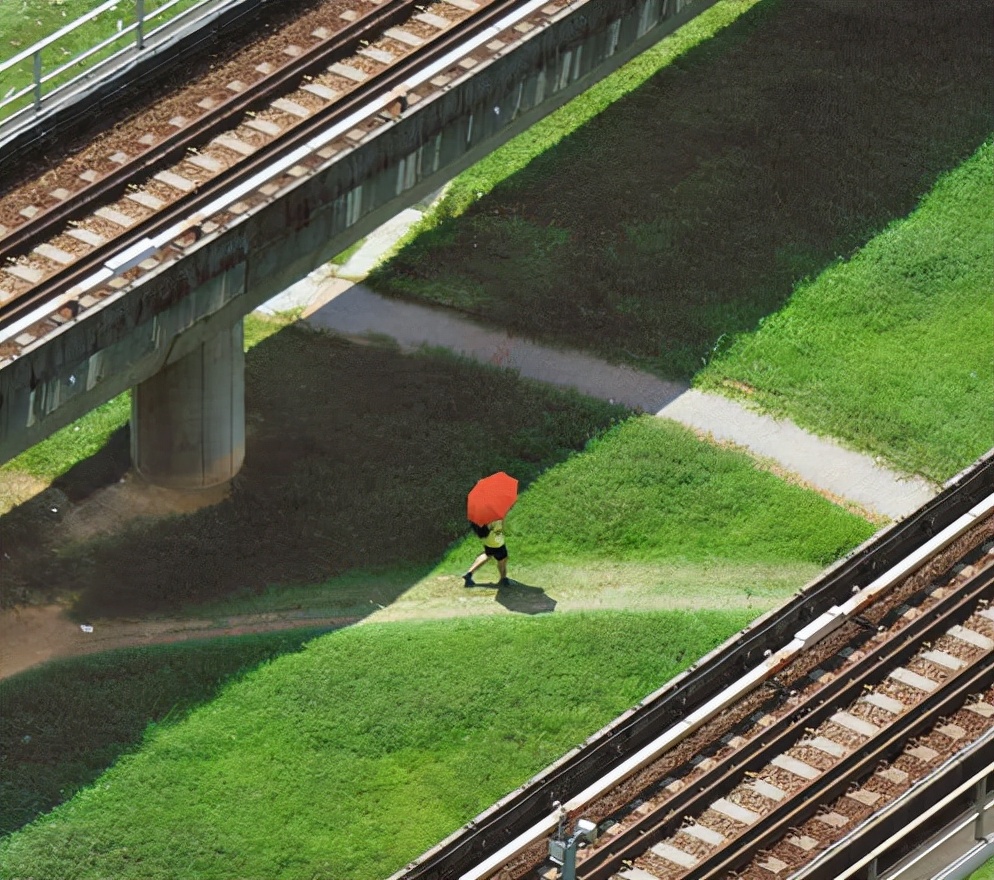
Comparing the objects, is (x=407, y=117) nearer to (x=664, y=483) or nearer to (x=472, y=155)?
(x=472, y=155)

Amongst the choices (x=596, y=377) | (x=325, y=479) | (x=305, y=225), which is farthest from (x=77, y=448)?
(x=596, y=377)

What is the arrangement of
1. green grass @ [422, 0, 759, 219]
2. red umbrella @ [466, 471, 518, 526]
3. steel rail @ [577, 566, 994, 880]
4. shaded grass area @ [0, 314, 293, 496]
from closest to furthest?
1. steel rail @ [577, 566, 994, 880]
2. red umbrella @ [466, 471, 518, 526]
3. shaded grass area @ [0, 314, 293, 496]
4. green grass @ [422, 0, 759, 219]

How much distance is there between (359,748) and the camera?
3225cm

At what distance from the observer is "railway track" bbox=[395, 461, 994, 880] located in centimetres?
2680

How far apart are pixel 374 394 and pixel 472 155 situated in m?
3.99

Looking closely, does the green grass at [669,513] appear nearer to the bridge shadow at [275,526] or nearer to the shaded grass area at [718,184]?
the bridge shadow at [275,526]

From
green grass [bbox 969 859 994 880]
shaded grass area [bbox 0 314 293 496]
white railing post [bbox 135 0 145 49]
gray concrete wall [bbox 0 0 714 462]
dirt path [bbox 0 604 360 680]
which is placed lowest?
dirt path [bbox 0 604 360 680]

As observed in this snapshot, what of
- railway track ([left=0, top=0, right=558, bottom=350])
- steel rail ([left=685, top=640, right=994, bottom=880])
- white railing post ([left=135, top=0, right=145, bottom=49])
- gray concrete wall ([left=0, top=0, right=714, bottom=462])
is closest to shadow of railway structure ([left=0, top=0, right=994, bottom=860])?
gray concrete wall ([left=0, top=0, right=714, bottom=462])

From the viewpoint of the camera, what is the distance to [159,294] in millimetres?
32906

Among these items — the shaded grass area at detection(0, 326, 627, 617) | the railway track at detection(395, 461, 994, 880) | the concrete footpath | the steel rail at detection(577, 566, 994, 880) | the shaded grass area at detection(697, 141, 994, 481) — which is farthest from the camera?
the shaded grass area at detection(697, 141, 994, 481)

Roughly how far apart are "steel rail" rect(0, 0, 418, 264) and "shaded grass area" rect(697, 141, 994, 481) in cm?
716

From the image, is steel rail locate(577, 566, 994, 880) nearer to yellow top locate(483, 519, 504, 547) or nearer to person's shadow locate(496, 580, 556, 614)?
person's shadow locate(496, 580, 556, 614)

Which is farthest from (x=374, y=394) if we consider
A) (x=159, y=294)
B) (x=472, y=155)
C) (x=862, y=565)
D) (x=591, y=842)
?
(x=591, y=842)

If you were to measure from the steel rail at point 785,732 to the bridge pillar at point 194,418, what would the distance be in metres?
10.3
